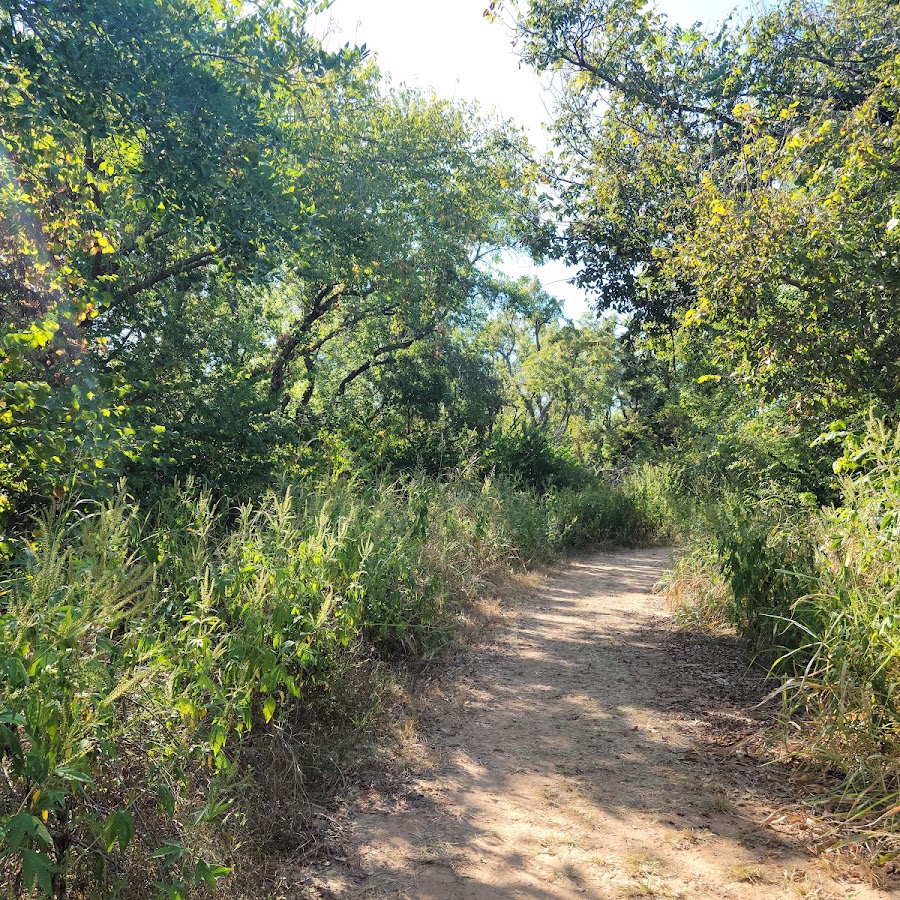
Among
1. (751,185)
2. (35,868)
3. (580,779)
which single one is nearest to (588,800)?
(580,779)

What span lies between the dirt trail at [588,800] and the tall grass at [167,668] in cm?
65

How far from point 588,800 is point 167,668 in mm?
2154

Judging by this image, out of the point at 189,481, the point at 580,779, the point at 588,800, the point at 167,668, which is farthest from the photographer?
the point at 189,481

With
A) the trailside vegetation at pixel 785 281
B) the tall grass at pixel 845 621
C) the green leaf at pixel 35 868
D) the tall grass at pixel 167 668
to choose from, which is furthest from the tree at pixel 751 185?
the green leaf at pixel 35 868

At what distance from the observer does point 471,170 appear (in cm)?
1286

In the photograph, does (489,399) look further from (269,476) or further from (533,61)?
(269,476)

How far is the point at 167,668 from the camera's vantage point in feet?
9.48

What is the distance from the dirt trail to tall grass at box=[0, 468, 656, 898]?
0.65 m

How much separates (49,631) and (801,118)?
9449 millimetres

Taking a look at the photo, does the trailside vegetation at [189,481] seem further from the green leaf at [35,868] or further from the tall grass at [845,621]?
the tall grass at [845,621]

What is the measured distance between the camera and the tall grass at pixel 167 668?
205 centimetres

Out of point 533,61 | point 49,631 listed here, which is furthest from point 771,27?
point 49,631

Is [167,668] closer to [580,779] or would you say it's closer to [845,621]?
[580,779]

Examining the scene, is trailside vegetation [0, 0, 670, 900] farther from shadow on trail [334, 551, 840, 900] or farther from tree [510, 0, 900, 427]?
tree [510, 0, 900, 427]
